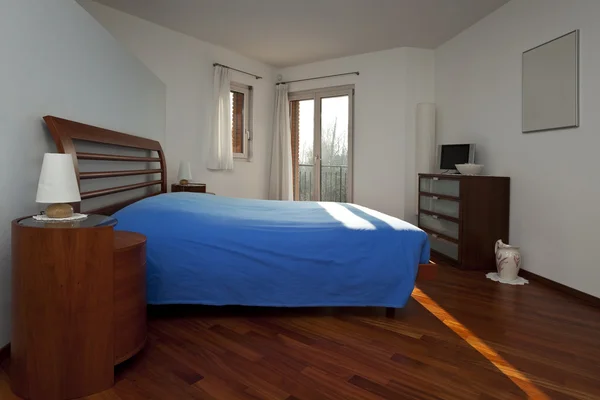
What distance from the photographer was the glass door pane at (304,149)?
240 inches

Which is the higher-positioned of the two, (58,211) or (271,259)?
(58,211)

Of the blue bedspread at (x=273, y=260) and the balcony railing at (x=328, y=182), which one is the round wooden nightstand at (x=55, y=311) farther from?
the balcony railing at (x=328, y=182)

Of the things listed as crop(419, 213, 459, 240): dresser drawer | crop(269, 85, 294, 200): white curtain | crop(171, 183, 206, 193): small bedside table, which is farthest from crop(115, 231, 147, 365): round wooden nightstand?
crop(269, 85, 294, 200): white curtain

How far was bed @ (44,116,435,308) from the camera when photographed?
7.43 ft

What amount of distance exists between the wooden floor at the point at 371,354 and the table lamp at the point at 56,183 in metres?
0.75

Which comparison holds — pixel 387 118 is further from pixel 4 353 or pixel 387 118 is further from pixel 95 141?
pixel 4 353

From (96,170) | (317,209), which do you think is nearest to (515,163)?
(317,209)

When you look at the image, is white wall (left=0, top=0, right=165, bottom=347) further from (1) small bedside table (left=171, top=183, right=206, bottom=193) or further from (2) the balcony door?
(2) the balcony door

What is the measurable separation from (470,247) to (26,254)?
347cm

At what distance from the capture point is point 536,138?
341cm

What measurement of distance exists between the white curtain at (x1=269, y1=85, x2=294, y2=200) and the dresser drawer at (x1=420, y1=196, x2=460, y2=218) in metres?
2.19

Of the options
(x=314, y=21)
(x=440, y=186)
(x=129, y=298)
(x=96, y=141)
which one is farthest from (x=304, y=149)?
(x=129, y=298)

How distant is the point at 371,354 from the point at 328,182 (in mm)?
4204

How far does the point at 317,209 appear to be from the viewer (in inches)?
120
